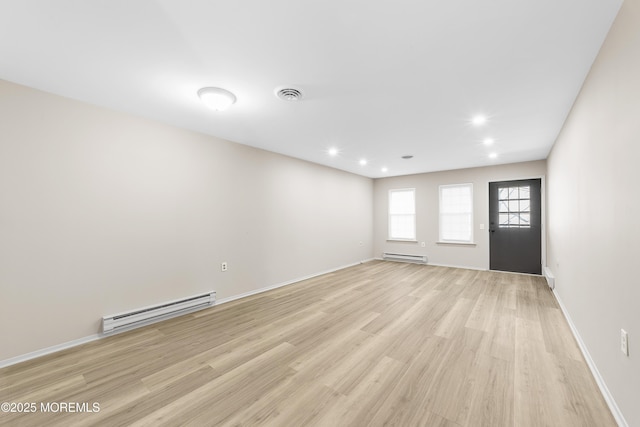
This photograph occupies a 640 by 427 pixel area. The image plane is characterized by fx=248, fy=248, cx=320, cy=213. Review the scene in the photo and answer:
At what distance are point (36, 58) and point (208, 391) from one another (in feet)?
9.41

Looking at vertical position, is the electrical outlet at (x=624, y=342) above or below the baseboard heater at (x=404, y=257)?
above

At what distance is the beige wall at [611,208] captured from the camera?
52.8 inches

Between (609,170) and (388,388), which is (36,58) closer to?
(388,388)

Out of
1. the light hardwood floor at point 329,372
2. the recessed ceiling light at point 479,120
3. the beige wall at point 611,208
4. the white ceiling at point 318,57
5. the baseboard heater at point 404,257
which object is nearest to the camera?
the beige wall at point 611,208

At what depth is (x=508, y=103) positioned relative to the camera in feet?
8.73

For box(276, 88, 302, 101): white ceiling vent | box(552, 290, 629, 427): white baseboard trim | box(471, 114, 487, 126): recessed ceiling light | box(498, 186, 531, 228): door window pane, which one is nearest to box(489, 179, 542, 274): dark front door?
box(498, 186, 531, 228): door window pane

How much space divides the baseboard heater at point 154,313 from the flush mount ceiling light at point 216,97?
8.22 feet

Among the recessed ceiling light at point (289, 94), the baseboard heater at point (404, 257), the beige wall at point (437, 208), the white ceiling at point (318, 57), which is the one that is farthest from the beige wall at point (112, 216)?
the beige wall at point (437, 208)

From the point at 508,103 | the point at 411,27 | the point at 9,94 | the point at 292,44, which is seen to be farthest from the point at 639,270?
the point at 9,94

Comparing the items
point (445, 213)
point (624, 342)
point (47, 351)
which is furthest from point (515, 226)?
point (47, 351)

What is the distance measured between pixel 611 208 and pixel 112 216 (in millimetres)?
4429

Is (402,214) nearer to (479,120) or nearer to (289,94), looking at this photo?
(479,120)

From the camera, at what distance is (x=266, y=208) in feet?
14.7

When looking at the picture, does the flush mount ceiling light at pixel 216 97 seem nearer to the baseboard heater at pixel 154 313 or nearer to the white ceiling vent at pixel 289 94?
the white ceiling vent at pixel 289 94
